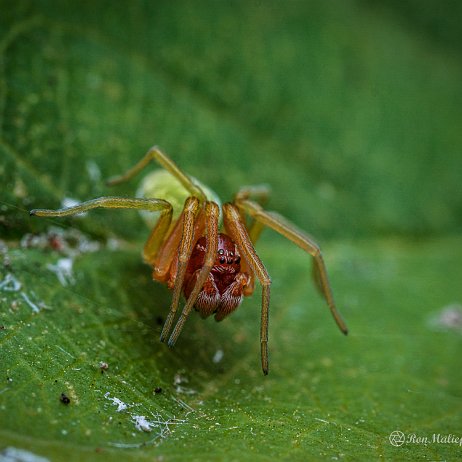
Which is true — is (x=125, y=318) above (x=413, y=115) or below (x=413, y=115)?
below

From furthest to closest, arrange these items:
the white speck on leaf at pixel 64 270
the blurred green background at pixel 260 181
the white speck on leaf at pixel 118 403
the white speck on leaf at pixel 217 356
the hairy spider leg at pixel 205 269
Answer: the white speck on leaf at pixel 217 356 → the white speck on leaf at pixel 64 270 → the hairy spider leg at pixel 205 269 → the blurred green background at pixel 260 181 → the white speck on leaf at pixel 118 403

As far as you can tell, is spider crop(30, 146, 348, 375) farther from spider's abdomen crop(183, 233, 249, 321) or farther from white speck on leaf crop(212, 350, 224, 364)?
white speck on leaf crop(212, 350, 224, 364)

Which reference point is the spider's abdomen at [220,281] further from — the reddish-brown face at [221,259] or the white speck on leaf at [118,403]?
the white speck on leaf at [118,403]

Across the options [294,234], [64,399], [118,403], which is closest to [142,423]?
[118,403]

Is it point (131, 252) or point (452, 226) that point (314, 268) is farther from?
point (452, 226)

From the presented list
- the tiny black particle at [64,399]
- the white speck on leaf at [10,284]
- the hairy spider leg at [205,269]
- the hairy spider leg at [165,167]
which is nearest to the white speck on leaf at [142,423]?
the tiny black particle at [64,399]

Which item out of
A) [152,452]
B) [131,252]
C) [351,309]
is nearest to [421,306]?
[351,309]

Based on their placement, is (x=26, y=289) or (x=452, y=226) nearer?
(x=26, y=289)

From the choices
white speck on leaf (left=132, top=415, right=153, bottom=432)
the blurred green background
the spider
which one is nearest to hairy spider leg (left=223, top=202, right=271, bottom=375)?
the spider
